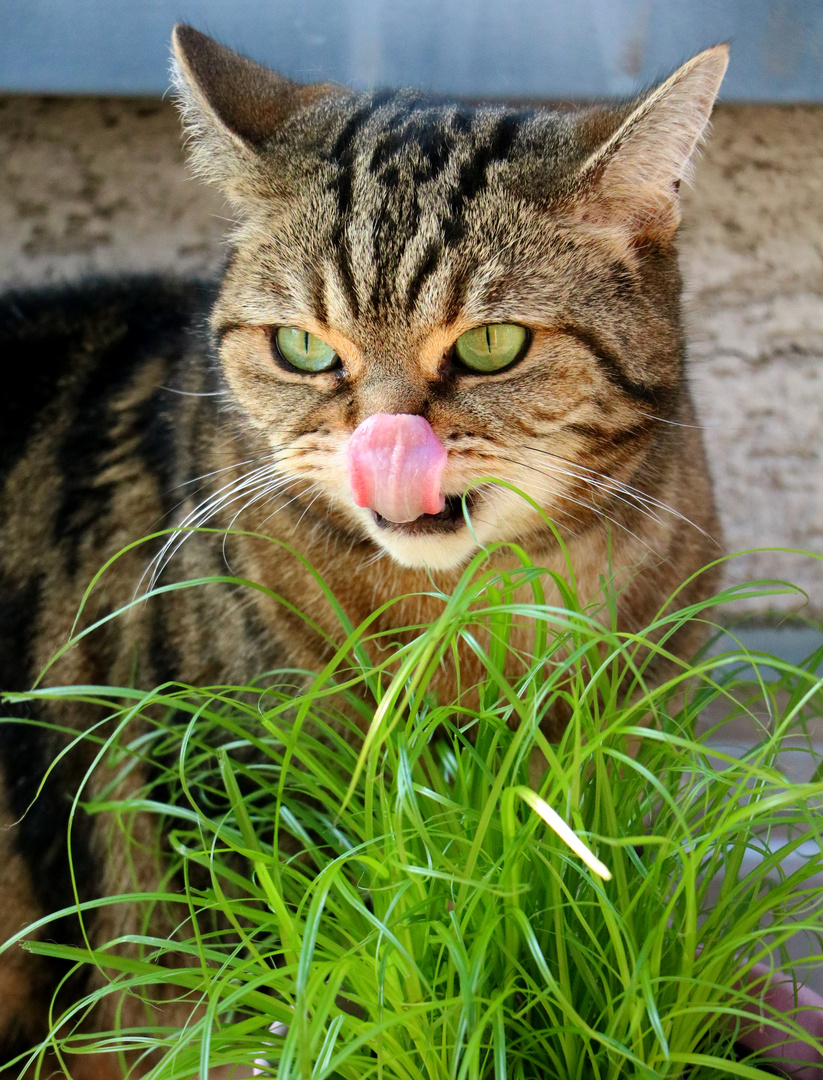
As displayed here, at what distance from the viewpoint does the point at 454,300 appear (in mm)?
696

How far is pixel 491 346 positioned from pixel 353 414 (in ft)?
0.37

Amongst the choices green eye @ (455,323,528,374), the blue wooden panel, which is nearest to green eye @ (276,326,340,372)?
green eye @ (455,323,528,374)

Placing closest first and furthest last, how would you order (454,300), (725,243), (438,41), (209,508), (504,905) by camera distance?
(504,905) < (454,300) < (209,508) < (438,41) < (725,243)

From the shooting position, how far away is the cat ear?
26.6 inches

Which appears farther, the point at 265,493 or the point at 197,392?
the point at 197,392

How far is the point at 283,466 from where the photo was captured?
0.76m

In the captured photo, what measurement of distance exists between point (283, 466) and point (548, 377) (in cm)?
22

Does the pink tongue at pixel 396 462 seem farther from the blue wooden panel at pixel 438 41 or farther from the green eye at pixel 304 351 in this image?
the blue wooden panel at pixel 438 41

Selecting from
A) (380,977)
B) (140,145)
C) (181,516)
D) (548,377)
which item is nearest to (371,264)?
(548,377)

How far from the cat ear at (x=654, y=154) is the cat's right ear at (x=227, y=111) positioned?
27 centimetres

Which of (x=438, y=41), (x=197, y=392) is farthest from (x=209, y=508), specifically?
(x=438, y=41)

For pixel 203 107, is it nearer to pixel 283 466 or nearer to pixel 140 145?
pixel 283 466

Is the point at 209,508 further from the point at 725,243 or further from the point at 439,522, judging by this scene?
the point at 725,243

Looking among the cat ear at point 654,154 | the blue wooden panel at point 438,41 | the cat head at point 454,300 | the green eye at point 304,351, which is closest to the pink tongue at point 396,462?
the cat head at point 454,300
